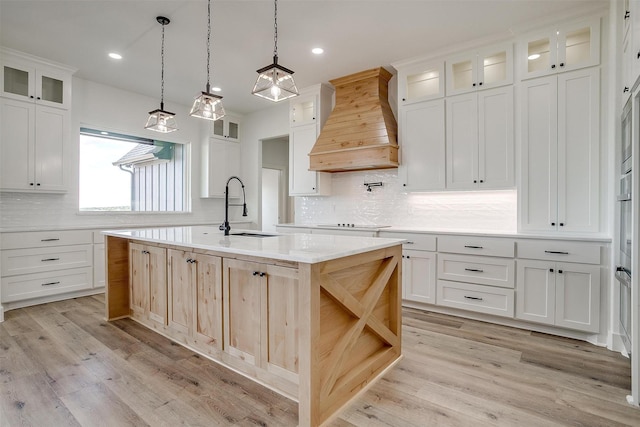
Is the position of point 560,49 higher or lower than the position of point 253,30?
lower

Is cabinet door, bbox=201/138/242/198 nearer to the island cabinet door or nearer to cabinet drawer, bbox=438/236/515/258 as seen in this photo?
the island cabinet door

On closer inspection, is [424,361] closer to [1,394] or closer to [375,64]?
[1,394]

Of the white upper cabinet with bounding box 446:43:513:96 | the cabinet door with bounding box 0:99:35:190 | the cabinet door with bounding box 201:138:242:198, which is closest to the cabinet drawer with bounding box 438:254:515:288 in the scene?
the white upper cabinet with bounding box 446:43:513:96

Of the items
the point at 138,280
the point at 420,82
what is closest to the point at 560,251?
the point at 420,82

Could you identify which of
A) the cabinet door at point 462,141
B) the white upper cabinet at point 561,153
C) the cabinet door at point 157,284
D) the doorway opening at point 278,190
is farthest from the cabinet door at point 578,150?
the doorway opening at point 278,190

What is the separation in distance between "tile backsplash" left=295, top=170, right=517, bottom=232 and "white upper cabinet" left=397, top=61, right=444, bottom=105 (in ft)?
3.22

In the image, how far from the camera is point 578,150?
9.78 feet

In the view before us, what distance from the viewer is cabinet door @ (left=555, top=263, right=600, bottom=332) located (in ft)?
9.08

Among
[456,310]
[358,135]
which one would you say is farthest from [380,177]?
[456,310]

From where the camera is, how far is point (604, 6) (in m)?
2.84

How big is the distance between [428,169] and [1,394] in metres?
4.05

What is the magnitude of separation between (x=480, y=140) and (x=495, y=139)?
0.14 meters

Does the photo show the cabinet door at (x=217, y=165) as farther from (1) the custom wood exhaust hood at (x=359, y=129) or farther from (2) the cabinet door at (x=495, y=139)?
(2) the cabinet door at (x=495, y=139)

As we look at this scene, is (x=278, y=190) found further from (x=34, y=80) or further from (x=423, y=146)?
(x=34, y=80)
